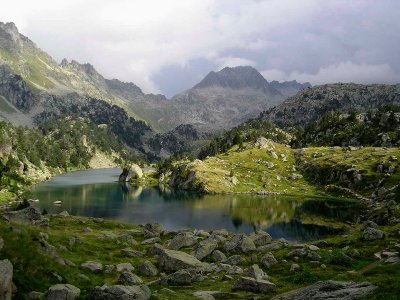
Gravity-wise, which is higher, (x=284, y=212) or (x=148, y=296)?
(x=148, y=296)

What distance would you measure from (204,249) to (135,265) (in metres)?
11.0

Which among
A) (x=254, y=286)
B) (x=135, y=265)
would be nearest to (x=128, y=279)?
(x=135, y=265)

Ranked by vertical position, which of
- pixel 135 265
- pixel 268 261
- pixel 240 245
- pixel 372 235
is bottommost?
pixel 135 265

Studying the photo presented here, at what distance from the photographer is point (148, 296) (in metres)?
31.6

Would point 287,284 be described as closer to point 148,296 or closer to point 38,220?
point 148,296

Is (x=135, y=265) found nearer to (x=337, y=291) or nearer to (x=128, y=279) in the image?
(x=128, y=279)

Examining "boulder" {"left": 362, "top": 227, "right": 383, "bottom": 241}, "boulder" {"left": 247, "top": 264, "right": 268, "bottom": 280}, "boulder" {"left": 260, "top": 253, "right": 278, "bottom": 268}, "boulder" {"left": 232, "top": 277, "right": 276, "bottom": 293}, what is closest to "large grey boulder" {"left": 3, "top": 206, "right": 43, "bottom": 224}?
"boulder" {"left": 260, "top": 253, "right": 278, "bottom": 268}

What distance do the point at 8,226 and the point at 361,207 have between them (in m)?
140

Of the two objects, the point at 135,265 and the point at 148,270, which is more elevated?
the point at 148,270

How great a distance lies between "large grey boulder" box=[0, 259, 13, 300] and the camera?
973 inches

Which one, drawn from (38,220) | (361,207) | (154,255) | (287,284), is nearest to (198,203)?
(361,207)

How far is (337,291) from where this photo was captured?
2731 centimetres

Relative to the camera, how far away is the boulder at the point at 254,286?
118 feet

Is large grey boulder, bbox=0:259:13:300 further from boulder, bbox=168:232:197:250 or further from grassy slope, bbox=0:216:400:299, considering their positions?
boulder, bbox=168:232:197:250
